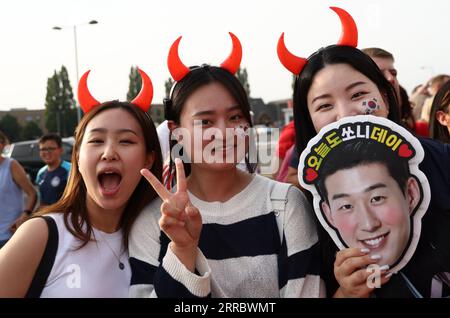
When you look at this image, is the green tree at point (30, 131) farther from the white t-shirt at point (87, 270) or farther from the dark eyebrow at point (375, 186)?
the dark eyebrow at point (375, 186)

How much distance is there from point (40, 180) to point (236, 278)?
480 cm

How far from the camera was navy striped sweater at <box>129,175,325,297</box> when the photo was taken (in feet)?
5.21

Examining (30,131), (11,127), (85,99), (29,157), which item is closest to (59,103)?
(30,131)

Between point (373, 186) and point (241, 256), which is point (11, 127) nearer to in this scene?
point (241, 256)

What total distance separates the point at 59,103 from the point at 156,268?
47767 mm

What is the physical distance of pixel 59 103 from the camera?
152 feet

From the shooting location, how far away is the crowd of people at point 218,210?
1533 mm

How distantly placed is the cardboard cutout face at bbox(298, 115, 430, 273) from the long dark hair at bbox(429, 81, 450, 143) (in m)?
1.11

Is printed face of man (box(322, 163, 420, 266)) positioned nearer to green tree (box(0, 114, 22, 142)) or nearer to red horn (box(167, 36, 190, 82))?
red horn (box(167, 36, 190, 82))

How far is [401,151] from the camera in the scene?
1.53 metres

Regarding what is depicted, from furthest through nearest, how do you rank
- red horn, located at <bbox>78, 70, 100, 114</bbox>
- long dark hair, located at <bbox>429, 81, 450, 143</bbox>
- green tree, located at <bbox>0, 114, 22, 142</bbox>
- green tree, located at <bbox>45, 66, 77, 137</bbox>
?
green tree, located at <bbox>0, 114, 22, 142</bbox>
green tree, located at <bbox>45, 66, 77, 137</bbox>
long dark hair, located at <bbox>429, 81, 450, 143</bbox>
red horn, located at <bbox>78, 70, 100, 114</bbox>

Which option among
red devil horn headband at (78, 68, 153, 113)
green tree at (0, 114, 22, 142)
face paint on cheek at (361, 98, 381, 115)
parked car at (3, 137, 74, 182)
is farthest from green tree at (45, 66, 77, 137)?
face paint on cheek at (361, 98, 381, 115)
